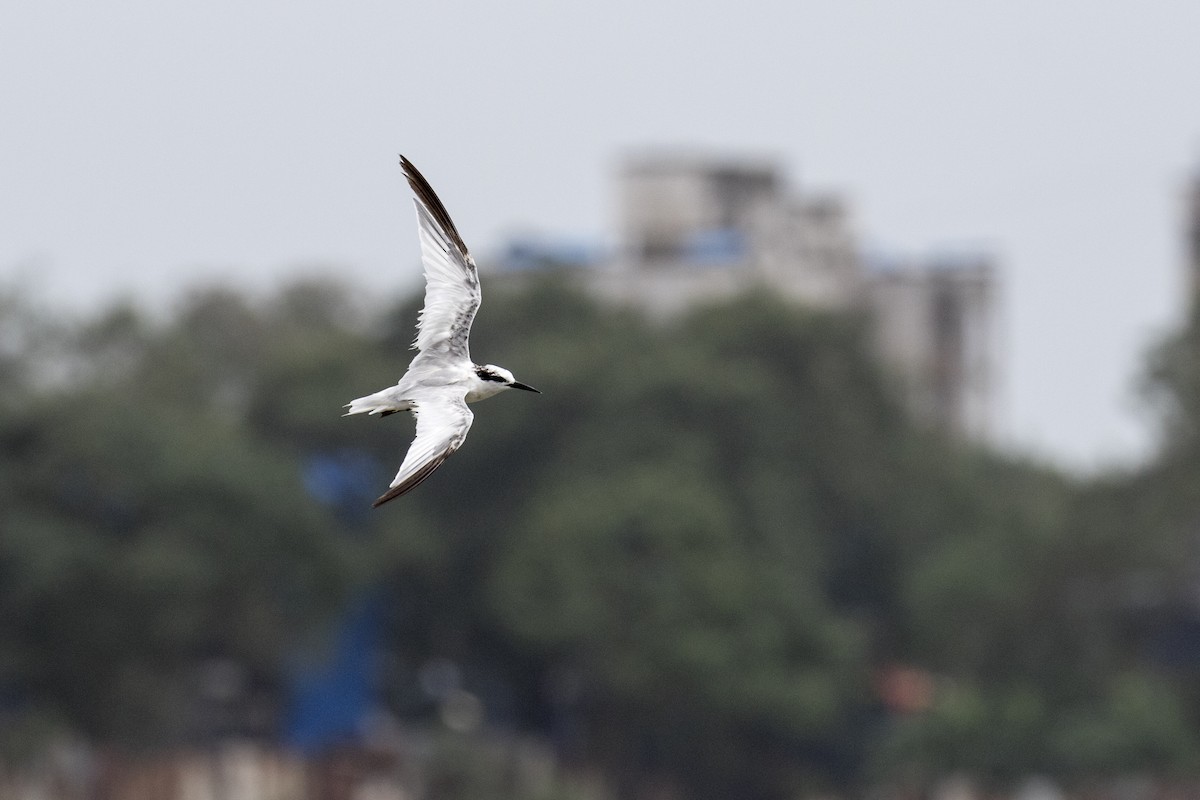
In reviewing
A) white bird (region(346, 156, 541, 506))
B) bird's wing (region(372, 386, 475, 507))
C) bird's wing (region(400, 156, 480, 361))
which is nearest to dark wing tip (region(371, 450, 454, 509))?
bird's wing (region(372, 386, 475, 507))

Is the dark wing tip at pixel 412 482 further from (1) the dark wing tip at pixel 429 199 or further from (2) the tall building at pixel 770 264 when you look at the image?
(2) the tall building at pixel 770 264

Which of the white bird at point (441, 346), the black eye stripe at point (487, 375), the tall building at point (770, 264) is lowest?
the tall building at point (770, 264)

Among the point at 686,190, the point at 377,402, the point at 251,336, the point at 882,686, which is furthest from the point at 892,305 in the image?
the point at 377,402

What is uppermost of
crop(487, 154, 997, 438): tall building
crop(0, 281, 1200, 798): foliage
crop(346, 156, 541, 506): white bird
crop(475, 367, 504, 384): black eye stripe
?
crop(346, 156, 541, 506): white bird

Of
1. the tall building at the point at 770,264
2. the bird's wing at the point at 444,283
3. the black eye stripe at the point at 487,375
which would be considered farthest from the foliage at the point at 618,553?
the black eye stripe at the point at 487,375

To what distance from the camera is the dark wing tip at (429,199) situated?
83.5ft

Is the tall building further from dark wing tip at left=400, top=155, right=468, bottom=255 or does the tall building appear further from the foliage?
dark wing tip at left=400, top=155, right=468, bottom=255

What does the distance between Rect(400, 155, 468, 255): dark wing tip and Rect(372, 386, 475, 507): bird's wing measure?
1.36 metres

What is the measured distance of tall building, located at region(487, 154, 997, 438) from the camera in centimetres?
12838

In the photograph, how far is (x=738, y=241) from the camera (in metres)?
130

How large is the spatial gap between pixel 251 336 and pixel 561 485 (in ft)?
111

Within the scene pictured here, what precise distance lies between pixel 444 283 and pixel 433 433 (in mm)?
2373

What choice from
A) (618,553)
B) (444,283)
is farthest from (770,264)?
(444,283)

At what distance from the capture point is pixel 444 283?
26.2 metres
